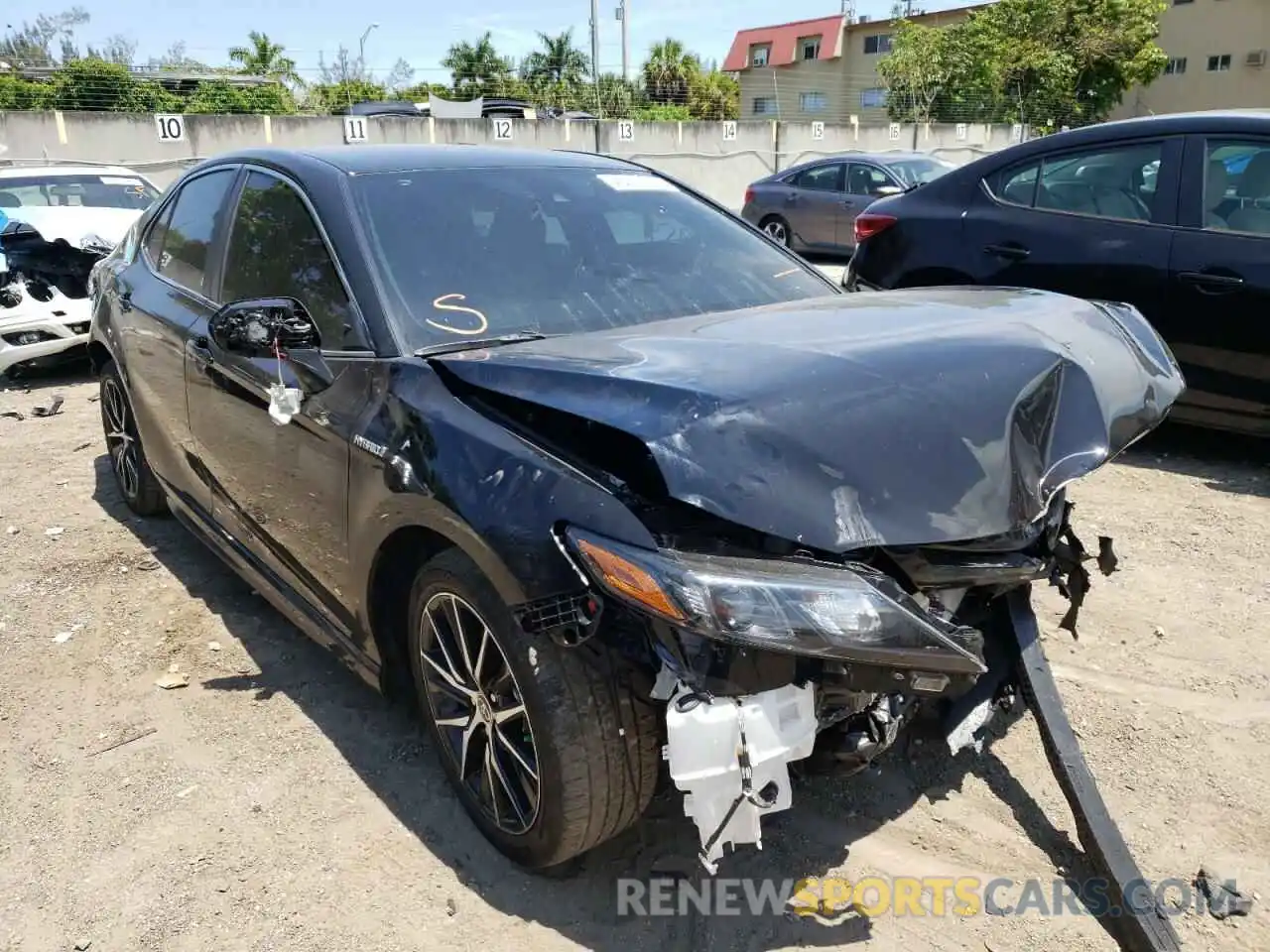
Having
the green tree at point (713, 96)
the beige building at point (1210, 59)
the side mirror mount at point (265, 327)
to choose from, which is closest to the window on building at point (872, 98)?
the green tree at point (713, 96)

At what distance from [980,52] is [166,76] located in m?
26.2

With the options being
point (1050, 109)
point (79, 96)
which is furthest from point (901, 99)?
point (79, 96)

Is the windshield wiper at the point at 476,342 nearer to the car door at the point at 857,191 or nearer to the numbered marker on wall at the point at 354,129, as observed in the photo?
the car door at the point at 857,191

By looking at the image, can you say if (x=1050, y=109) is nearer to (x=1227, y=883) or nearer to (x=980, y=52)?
(x=980, y=52)

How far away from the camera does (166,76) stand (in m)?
24.2

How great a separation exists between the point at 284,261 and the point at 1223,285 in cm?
424

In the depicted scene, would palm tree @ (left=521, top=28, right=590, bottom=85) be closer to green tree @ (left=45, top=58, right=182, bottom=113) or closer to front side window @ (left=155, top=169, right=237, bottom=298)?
green tree @ (left=45, top=58, right=182, bottom=113)

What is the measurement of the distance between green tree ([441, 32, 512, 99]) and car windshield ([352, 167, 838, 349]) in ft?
135

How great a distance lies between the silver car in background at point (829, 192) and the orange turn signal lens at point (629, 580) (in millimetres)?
10981

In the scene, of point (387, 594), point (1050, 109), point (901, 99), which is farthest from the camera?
point (901, 99)

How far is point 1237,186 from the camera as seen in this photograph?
4691mm

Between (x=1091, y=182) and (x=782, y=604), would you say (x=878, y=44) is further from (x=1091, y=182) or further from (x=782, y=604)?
(x=782, y=604)

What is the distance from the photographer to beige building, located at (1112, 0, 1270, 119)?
121 feet

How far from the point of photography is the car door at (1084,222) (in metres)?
4.88
